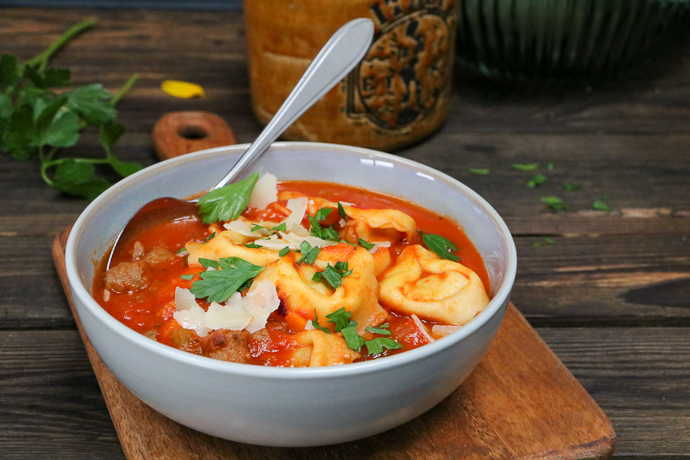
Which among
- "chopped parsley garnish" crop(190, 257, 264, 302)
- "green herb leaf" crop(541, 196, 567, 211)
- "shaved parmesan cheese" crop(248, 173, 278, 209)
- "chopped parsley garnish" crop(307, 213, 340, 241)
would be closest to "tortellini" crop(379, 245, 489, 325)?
"chopped parsley garnish" crop(307, 213, 340, 241)

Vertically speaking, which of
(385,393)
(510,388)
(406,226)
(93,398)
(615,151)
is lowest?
(615,151)

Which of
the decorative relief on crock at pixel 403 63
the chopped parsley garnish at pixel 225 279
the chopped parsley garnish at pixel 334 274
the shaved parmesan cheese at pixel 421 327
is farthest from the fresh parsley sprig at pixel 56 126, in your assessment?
the shaved parmesan cheese at pixel 421 327

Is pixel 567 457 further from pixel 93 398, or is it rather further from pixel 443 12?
pixel 443 12

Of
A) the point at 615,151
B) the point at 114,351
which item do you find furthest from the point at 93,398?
the point at 615,151

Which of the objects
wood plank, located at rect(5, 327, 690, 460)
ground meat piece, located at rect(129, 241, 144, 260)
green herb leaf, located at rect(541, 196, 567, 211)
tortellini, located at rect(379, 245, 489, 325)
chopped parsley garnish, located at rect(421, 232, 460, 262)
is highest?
tortellini, located at rect(379, 245, 489, 325)

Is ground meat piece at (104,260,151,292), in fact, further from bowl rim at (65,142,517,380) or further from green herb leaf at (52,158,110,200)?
green herb leaf at (52,158,110,200)
